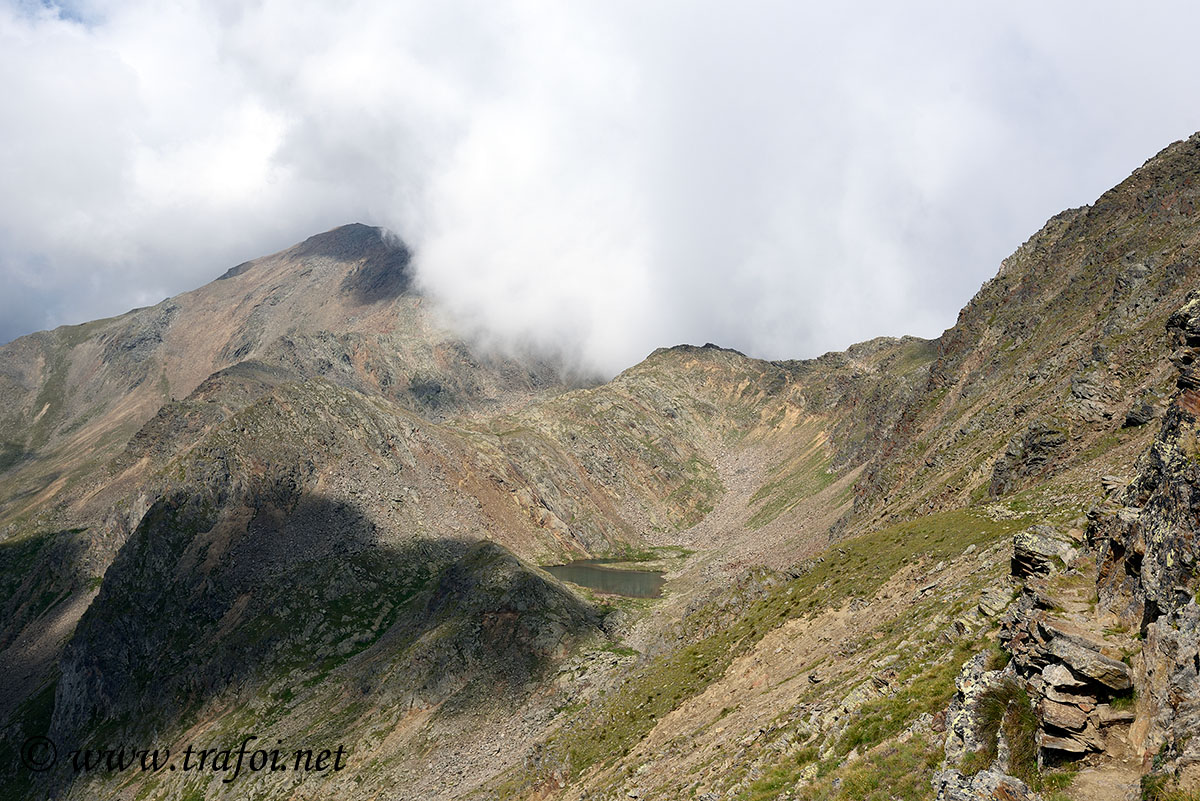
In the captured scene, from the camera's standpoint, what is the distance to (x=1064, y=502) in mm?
37844

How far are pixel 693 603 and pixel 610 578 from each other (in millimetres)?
64236

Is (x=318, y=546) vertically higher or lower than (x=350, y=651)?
higher

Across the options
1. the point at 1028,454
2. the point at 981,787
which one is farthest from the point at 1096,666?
the point at 1028,454

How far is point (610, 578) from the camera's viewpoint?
147000mm

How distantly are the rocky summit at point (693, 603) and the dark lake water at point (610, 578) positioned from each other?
2521mm

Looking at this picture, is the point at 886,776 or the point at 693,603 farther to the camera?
the point at 693,603

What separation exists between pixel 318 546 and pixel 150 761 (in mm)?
42277

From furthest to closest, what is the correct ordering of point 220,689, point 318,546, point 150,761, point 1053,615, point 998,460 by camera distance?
point 318,546 < point 220,689 < point 150,761 < point 998,460 < point 1053,615

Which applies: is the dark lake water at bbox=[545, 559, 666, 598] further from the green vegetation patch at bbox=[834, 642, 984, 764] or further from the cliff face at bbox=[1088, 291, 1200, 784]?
the cliff face at bbox=[1088, 291, 1200, 784]

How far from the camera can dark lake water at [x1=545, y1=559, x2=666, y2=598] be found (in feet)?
439

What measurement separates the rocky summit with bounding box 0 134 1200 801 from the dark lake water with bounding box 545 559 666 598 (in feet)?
8.27

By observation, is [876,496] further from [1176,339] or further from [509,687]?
[1176,339]

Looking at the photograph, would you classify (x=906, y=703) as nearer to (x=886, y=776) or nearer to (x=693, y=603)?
(x=886, y=776)

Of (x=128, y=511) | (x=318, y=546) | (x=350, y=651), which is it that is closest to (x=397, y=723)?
(x=350, y=651)
